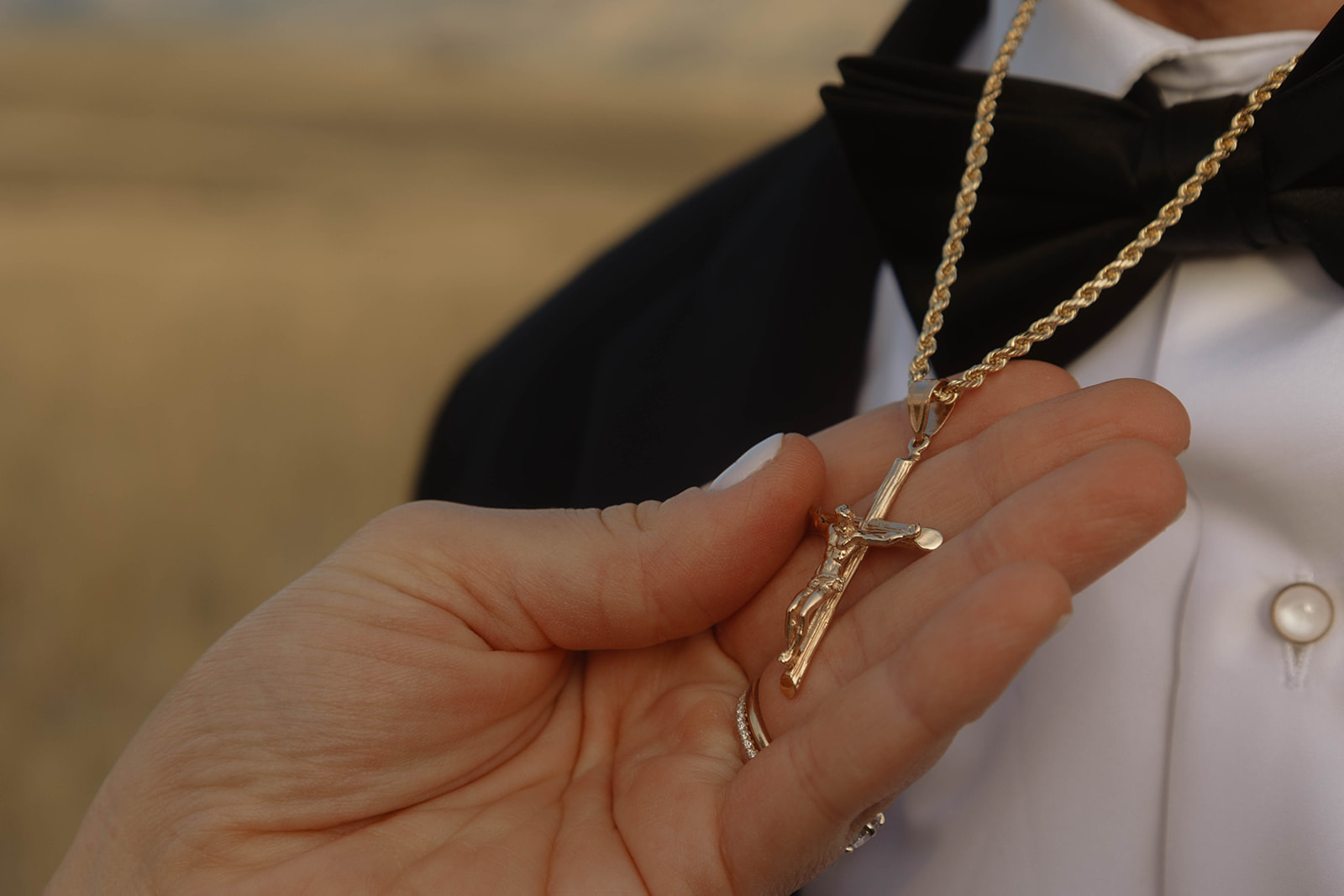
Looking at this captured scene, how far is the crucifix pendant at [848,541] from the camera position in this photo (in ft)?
3.49

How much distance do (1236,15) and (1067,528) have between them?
82 cm

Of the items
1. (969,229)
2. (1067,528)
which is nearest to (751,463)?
(1067,528)

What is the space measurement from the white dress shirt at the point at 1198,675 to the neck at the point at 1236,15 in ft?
0.12

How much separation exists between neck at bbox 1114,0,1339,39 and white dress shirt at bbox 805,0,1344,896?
38mm

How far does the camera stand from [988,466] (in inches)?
41.4

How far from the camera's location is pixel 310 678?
3.51ft

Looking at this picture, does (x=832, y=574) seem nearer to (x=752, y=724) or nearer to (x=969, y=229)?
(x=752, y=724)

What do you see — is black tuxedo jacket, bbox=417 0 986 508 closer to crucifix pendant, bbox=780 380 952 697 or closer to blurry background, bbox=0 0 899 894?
crucifix pendant, bbox=780 380 952 697

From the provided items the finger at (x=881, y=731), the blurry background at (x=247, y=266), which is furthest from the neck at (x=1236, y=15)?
the blurry background at (x=247, y=266)

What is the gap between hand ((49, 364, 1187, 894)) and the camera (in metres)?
0.93

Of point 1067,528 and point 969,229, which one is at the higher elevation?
point 969,229

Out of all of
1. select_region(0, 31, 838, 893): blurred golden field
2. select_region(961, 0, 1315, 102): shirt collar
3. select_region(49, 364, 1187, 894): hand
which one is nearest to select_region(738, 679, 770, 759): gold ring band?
select_region(49, 364, 1187, 894): hand

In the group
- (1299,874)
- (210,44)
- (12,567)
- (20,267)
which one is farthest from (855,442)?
(210,44)

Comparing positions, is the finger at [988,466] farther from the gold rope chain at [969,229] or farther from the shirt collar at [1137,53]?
the shirt collar at [1137,53]
